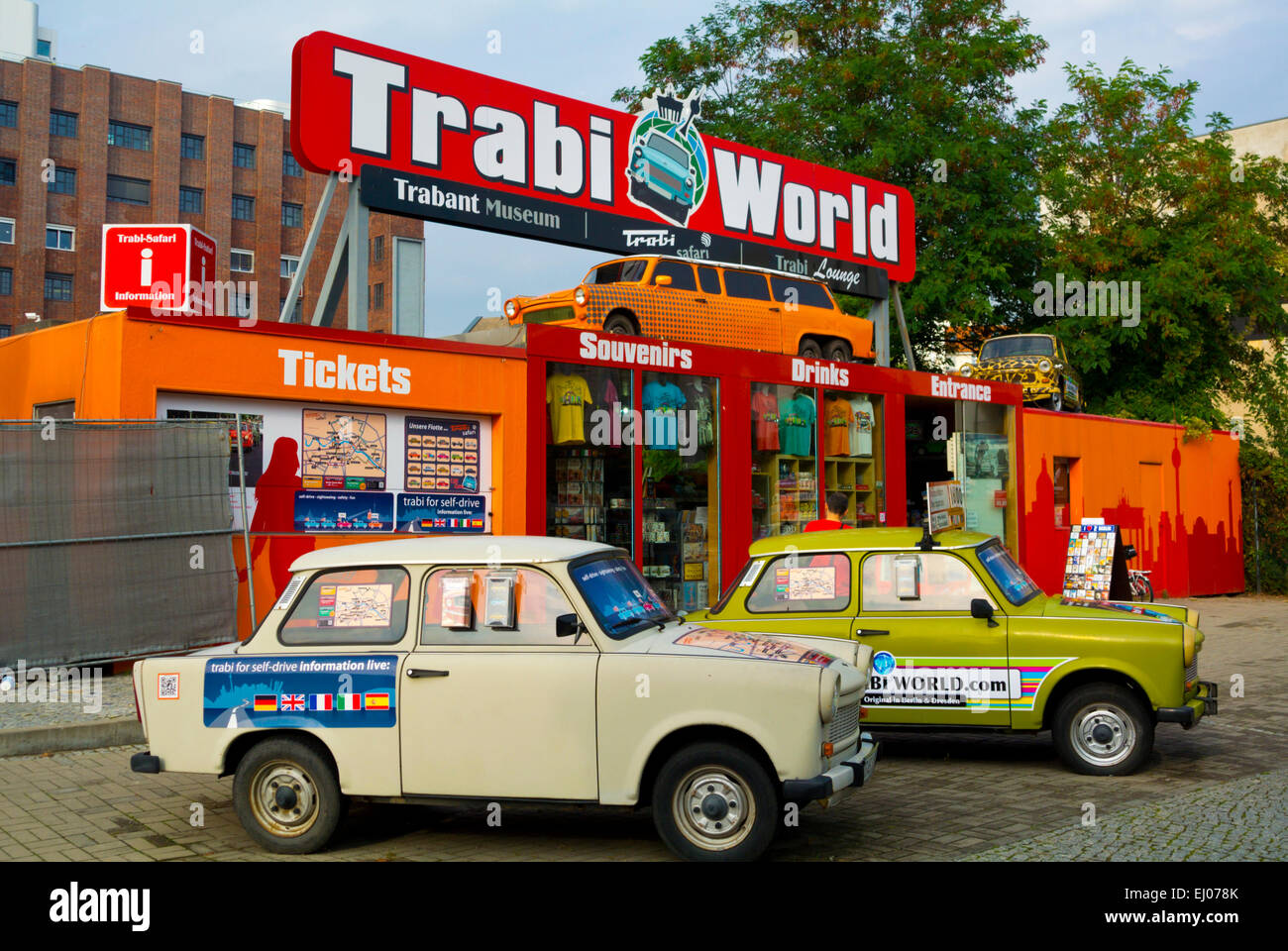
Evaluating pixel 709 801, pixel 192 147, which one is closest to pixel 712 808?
pixel 709 801

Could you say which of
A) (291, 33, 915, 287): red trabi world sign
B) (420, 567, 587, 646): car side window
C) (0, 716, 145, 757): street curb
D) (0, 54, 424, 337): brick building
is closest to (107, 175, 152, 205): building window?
(0, 54, 424, 337): brick building

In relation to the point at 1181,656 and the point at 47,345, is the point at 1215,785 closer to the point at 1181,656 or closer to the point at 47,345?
the point at 1181,656

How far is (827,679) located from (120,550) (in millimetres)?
7578

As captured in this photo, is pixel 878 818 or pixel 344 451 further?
pixel 344 451

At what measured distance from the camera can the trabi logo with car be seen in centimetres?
1627

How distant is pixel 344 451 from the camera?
12.6 meters

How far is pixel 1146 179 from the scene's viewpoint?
29750 millimetres

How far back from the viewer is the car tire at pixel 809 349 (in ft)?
61.1

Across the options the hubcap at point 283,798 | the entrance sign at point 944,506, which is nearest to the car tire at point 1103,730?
the entrance sign at point 944,506

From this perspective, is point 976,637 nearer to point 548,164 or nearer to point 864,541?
point 864,541

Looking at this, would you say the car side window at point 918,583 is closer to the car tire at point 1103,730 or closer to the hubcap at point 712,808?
the car tire at point 1103,730

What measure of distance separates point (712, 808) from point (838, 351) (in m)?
14.4

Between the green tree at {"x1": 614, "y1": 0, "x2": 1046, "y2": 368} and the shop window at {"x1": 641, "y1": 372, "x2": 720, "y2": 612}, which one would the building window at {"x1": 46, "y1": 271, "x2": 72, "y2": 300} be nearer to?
the green tree at {"x1": 614, "y1": 0, "x2": 1046, "y2": 368}

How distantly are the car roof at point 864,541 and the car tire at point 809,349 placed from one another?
9.81 metres
